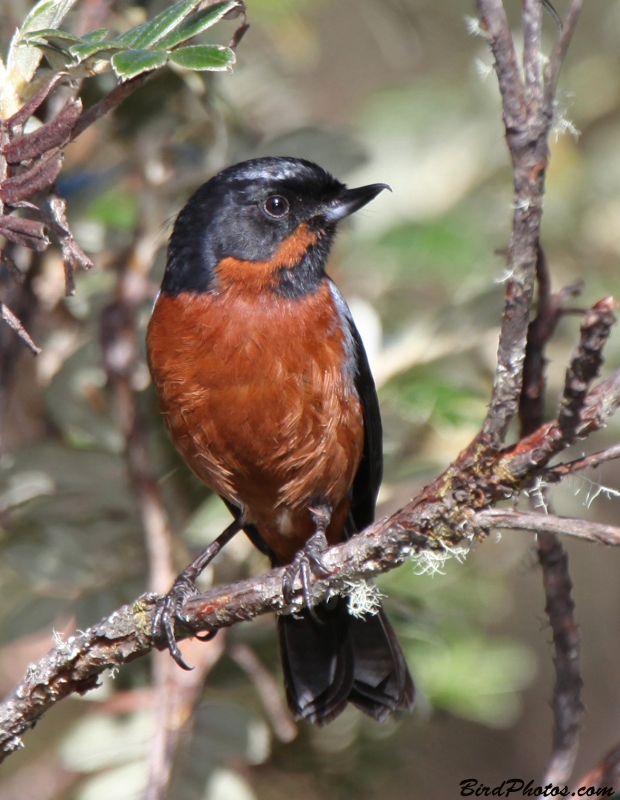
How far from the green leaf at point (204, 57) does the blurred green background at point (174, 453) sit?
132 cm

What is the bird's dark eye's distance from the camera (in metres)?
3.34

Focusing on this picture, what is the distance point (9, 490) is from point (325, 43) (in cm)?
552

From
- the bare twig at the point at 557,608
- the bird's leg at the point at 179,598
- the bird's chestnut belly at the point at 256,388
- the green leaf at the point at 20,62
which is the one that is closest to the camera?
the green leaf at the point at 20,62

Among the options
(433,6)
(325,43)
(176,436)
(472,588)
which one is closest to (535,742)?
(472,588)

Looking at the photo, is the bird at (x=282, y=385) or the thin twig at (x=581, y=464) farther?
the bird at (x=282, y=385)

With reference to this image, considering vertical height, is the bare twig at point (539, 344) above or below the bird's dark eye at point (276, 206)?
below

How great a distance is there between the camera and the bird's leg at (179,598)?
2402 millimetres

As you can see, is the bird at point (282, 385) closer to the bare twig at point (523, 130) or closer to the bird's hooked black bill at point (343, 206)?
the bird's hooked black bill at point (343, 206)

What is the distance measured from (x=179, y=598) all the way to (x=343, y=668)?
0.83 metres

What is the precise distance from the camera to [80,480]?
3361 mm

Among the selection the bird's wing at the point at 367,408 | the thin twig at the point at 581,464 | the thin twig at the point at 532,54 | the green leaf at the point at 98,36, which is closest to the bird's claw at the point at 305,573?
the thin twig at the point at 581,464

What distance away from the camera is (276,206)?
335 cm

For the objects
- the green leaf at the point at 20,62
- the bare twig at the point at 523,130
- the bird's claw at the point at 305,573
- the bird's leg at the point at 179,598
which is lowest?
the bare twig at the point at 523,130

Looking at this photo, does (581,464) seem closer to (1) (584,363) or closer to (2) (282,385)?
A: (1) (584,363)
